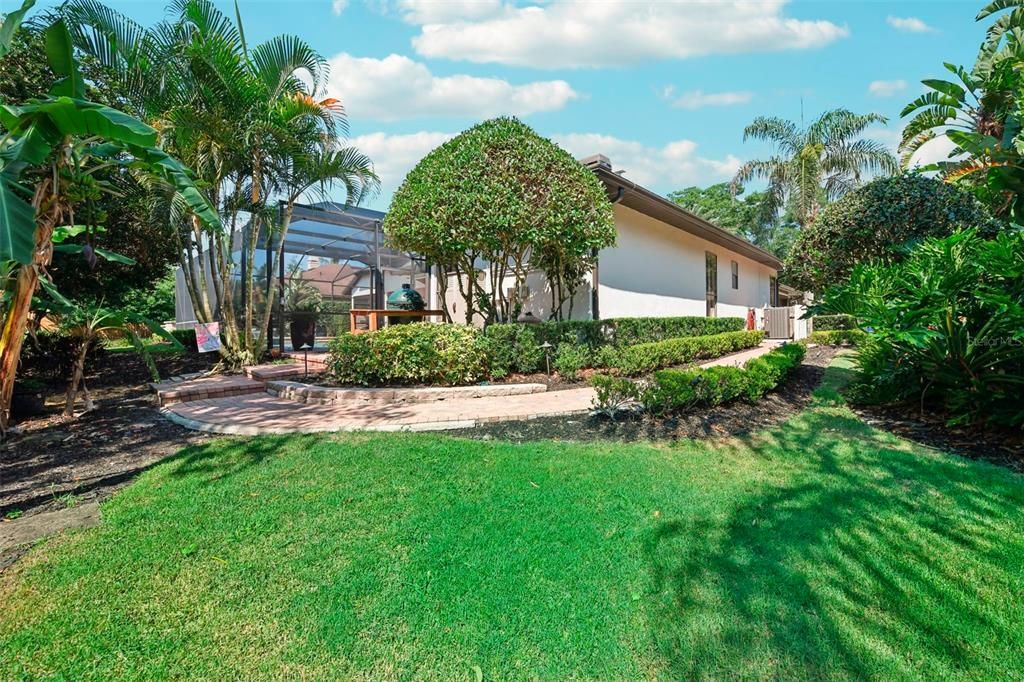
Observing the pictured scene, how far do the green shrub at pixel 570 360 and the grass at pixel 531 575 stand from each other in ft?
14.1

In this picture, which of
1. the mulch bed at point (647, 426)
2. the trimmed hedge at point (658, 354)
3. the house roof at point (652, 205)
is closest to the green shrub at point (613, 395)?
the mulch bed at point (647, 426)

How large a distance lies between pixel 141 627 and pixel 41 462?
3765 millimetres

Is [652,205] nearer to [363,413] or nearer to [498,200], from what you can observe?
[498,200]

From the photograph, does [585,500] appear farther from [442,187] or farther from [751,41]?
[751,41]

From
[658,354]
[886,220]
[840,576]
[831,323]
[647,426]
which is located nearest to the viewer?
[840,576]

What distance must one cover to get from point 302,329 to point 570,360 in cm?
860

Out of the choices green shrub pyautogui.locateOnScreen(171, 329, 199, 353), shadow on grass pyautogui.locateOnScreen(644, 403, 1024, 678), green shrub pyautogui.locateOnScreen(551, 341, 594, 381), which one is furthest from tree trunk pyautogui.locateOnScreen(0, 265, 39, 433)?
green shrub pyautogui.locateOnScreen(171, 329, 199, 353)

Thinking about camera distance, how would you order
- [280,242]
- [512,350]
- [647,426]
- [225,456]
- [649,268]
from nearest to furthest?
[225,456] → [647,426] → [512,350] → [280,242] → [649,268]

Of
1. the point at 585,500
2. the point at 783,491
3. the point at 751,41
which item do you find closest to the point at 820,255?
the point at 751,41

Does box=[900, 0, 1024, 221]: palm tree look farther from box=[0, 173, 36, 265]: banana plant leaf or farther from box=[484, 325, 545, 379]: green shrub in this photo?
box=[0, 173, 36, 265]: banana plant leaf

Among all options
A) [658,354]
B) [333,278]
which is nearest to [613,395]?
[658,354]

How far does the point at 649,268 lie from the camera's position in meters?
13.0

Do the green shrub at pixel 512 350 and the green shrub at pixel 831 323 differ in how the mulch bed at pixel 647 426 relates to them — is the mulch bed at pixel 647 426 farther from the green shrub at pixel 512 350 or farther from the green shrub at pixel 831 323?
the green shrub at pixel 831 323

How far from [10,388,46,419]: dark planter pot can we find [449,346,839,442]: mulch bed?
5.97 m
